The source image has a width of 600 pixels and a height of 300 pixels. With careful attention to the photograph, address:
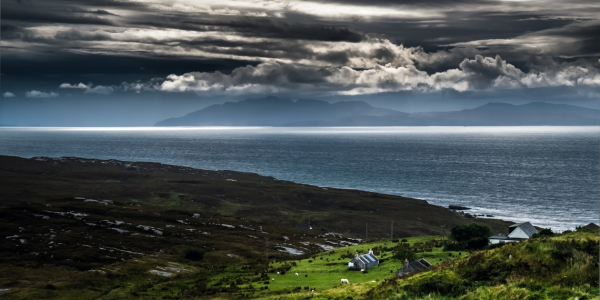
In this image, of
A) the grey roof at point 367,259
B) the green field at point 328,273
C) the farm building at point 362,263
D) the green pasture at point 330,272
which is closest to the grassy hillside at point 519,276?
the green field at point 328,273

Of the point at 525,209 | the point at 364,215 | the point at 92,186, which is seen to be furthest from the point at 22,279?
the point at 525,209

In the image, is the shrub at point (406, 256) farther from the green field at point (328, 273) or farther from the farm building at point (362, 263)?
the farm building at point (362, 263)

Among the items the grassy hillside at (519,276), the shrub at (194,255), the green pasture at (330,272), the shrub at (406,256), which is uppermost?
the grassy hillside at (519,276)

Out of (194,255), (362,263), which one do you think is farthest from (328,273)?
(194,255)

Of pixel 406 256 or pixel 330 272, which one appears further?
pixel 330 272

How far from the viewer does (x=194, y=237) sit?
11094cm

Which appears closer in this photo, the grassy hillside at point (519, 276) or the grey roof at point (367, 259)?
the grassy hillside at point (519, 276)

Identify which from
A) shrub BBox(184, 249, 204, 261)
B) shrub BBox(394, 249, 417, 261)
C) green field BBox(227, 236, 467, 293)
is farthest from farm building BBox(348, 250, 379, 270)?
shrub BBox(184, 249, 204, 261)

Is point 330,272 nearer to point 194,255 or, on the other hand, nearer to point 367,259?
point 367,259

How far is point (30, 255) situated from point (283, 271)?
2142 inches

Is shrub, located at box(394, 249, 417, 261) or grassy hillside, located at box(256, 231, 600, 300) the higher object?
grassy hillside, located at box(256, 231, 600, 300)

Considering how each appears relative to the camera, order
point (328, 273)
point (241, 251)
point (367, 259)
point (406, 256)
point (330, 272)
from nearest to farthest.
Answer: point (328, 273) → point (406, 256) → point (330, 272) → point (367, 259) → point (241, 251)

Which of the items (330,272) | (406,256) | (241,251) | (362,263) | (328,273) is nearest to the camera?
(328,273)

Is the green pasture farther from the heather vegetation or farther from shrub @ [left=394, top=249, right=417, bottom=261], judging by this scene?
shrub @ [left=394, top=249, right=417, bottom=261]
